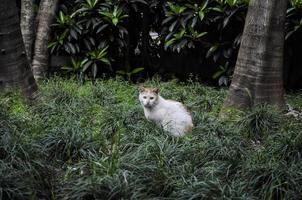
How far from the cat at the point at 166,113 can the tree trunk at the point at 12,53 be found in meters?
1.86

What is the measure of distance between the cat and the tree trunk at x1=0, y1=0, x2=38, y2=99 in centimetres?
186

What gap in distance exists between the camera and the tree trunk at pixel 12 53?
8273mm

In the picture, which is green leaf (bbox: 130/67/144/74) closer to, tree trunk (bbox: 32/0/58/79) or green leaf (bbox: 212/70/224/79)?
green leaf (bbox: 212/70/224/79)

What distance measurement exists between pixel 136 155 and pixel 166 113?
184 cm

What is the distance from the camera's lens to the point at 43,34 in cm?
1157

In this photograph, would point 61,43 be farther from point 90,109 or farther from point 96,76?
point 90,109

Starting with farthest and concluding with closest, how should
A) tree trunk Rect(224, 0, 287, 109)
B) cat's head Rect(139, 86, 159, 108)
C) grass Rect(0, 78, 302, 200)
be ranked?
tree trunk Rect(224, 0, 287, 109) < cat's head Rect(139, 86, 159, 108) < grass Rect(0, 78, 302, 200)

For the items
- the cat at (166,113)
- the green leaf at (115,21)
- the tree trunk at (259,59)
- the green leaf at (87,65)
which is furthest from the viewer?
the green leaf at (87,65)

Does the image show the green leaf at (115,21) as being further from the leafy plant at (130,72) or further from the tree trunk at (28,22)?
the tree trunk at (28,22)

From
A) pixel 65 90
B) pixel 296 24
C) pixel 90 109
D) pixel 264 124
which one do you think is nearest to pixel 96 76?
pixel 65 90

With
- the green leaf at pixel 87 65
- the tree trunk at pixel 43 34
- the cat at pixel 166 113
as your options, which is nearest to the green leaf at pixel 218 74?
the green leaf at pixel 87 65

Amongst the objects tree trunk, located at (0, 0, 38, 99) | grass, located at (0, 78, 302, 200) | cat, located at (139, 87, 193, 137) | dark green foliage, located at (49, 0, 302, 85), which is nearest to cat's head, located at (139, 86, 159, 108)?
cat, located at (139, 87, 193, 137)

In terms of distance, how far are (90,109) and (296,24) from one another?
14.8 feet

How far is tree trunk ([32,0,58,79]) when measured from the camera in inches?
454
